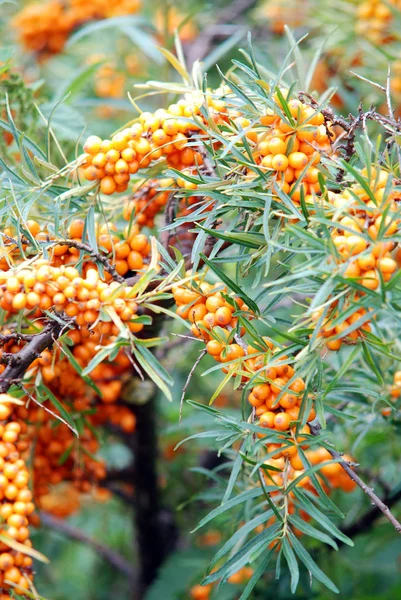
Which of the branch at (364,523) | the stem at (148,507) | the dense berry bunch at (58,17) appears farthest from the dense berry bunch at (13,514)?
the dense berry bunch at (58,17)

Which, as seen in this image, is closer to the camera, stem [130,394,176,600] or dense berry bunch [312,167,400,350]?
dense berry bunch [312,167,400,350]

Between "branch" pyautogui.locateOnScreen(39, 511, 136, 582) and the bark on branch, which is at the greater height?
Result: the bark on branch

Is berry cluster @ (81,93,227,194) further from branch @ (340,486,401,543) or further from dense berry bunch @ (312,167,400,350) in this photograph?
branch @ (340,486,401,543)

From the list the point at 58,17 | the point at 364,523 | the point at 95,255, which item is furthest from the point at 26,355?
the point at 58,17

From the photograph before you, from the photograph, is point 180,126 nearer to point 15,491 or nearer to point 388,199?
point 388,199

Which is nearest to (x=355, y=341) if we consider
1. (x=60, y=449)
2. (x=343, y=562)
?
(x=60, y=449)

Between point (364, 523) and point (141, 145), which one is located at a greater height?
point (141, 145)

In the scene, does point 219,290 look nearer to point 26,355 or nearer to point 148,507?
point 26,355

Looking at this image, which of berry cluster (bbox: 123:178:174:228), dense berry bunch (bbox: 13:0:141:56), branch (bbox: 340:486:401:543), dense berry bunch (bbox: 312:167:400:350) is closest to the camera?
dense berry bunch (bbox: 312:167:400:350)

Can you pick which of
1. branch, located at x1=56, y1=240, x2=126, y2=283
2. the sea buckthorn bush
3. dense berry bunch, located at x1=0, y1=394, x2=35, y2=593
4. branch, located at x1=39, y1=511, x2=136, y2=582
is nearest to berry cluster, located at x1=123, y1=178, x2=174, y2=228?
the sea buckthorn bush

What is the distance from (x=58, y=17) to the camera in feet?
6.68

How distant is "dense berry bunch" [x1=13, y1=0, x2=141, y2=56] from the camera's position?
200cm

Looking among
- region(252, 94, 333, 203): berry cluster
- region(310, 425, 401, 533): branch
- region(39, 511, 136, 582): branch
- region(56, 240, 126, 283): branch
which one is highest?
region(252, 94, 333, 203): berry cluster

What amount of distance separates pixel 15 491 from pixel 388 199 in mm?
472
